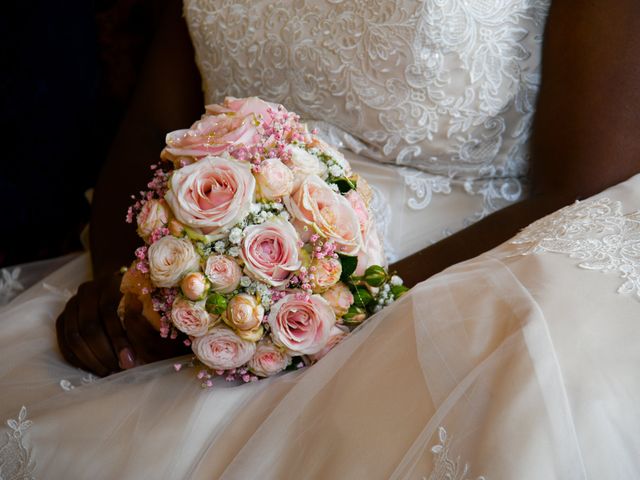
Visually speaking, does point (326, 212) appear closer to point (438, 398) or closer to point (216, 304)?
point (216, 304)

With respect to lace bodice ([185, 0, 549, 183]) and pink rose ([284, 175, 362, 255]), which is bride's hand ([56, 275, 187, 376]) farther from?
lace bodice ([185, 0, 549, 183])

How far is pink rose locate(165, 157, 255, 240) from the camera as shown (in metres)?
0.91

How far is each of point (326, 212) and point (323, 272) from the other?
0.08 metres

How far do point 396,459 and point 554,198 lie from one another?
75 cm

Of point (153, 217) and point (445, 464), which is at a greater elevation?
point (153, 217)

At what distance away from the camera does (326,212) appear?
37.3 inches

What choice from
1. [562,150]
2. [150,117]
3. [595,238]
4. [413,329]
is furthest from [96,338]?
[562,150]

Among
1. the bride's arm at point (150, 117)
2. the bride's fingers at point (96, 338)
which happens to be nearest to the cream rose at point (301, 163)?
the bride's fingers at point (96, 338)

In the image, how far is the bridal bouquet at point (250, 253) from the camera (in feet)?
3.01

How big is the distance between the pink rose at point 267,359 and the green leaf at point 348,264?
5.7 inches

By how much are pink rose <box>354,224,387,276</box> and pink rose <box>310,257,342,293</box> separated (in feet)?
0.30

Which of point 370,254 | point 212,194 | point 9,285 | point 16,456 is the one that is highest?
point 212,194

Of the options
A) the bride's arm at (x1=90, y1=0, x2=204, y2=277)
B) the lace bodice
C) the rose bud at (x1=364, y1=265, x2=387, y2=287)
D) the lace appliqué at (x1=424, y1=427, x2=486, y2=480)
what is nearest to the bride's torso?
the lace bodice

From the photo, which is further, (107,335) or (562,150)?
(562,150)
